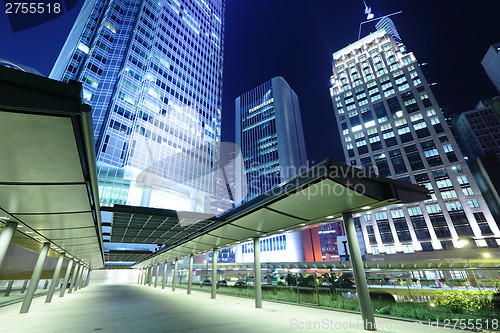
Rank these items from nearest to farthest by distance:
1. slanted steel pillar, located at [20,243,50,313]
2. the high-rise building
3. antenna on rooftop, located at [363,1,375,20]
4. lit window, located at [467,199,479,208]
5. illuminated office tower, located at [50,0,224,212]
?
slanted steel pillar, located at [20,243,50,313]
illuminated office tower, located at [50,0,224,212]
lit window, located at [467,199,479,208]
the high-rise building
antenna on rooftop, located at [363,1,375,20]

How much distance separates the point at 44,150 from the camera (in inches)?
146

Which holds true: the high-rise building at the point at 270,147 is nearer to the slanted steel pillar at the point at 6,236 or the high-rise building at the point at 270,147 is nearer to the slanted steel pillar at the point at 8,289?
the slanted steel pillar at the point at 8,289

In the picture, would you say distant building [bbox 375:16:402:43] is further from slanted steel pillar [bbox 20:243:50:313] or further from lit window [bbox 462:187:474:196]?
slanted steel pillar [bbox 20:243:50:313]

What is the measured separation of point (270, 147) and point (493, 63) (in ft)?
323

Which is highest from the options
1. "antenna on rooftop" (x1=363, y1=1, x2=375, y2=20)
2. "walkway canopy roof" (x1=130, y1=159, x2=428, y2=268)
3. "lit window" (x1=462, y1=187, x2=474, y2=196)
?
"antenna on rooftop" (x1=363, y1=1, x2=375, y2=20)

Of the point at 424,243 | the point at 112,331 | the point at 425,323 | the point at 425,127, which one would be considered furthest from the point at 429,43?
the point at 112,331

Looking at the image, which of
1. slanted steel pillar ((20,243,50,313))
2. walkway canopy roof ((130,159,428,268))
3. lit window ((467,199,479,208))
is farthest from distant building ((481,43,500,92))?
slanted steel pillar ((20,243,50,313))

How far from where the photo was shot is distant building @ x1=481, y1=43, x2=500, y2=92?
8431cm

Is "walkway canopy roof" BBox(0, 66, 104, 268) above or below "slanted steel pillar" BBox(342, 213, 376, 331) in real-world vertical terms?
above

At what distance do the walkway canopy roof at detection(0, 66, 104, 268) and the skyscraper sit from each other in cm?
7920

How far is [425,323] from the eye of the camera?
6.97 metres

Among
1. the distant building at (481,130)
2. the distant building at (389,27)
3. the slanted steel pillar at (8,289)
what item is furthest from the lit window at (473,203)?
the distant building at (389,27)

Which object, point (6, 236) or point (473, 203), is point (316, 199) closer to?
point (6, 236)


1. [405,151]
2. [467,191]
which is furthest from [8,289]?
[467,191]
